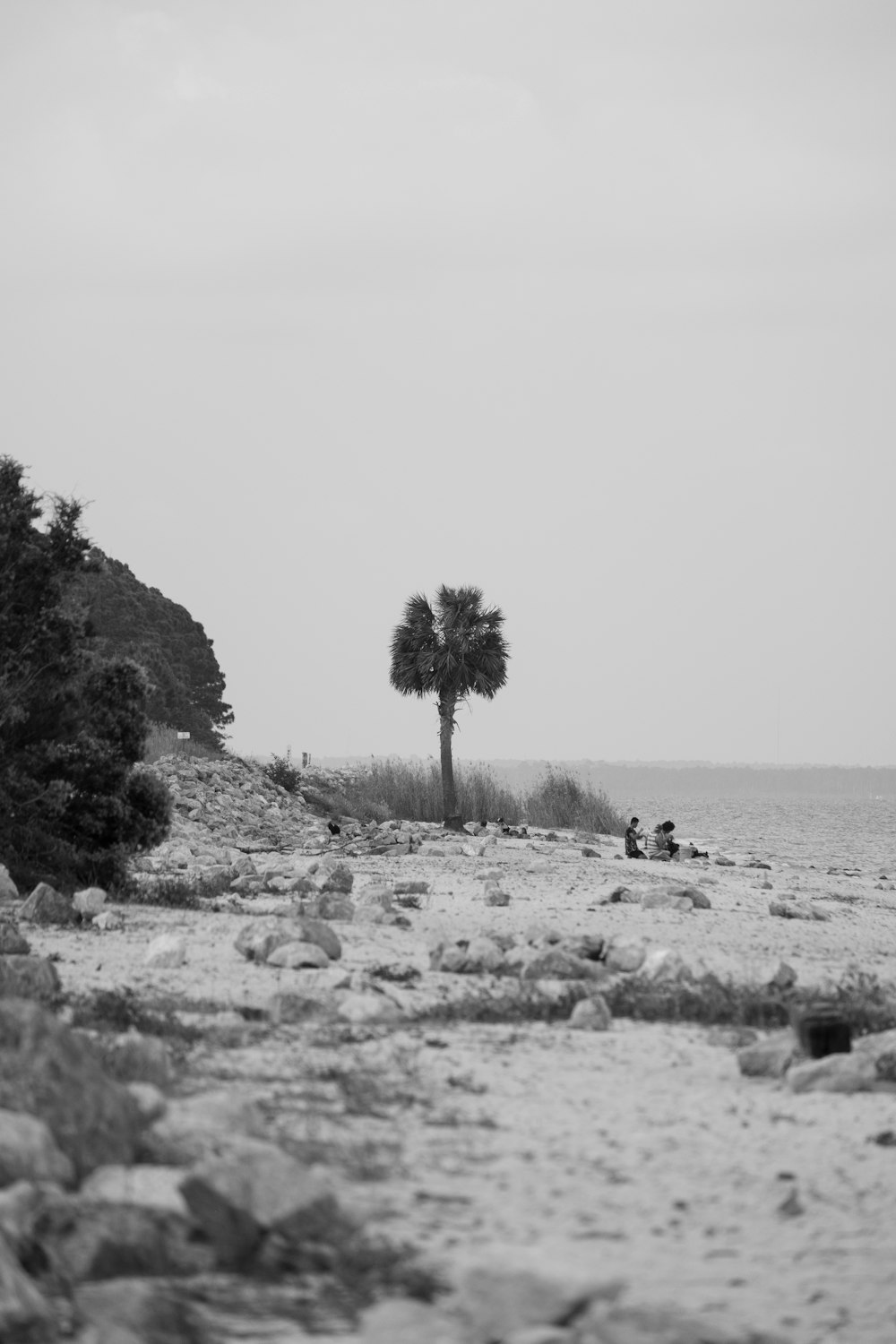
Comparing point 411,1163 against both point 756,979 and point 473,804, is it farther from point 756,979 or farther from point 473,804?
point 473,804

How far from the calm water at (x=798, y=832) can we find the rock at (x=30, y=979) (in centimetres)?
2180

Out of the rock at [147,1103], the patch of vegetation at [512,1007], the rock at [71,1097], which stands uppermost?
the rock at [71,1097]

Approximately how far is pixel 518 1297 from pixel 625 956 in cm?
585

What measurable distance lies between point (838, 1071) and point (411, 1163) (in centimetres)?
220

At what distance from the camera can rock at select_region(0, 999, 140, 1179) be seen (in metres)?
3.82

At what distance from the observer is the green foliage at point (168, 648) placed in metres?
48.7

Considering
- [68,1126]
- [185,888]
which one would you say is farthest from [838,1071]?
[185,888]

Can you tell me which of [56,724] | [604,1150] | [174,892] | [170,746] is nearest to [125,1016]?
[604,1150]

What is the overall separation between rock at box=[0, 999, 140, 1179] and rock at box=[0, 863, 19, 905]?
7.24m

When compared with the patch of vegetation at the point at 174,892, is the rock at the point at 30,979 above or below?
above

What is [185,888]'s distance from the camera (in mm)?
12766

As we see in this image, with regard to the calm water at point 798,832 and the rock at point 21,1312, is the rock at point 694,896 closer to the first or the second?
the rock at point 21,1312

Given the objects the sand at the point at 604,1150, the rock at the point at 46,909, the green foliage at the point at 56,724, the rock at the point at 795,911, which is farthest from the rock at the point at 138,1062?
the rock at the point at 795,911

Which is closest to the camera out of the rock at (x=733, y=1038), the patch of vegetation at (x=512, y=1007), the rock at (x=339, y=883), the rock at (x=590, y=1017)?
the rock at (x=733, y=1038)
